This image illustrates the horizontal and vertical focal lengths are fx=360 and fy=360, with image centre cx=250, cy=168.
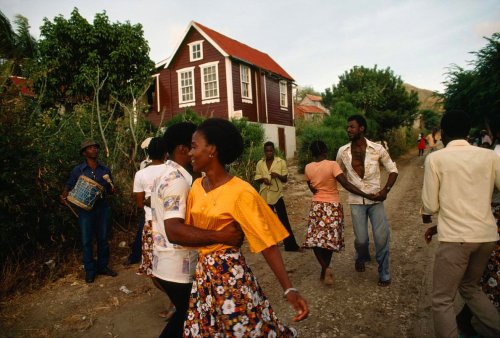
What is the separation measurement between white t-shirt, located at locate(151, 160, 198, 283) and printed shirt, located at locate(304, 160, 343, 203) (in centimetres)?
262

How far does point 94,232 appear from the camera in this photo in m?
5.50

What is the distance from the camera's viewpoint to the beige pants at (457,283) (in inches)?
104

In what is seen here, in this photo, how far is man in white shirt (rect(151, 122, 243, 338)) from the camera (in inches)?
77.3

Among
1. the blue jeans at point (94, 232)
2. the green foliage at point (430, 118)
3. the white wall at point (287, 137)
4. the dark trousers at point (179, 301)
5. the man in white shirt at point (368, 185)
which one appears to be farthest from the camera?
the green foliage at point (430, 118)

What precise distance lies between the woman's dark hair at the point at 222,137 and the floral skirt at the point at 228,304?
21.5 inches

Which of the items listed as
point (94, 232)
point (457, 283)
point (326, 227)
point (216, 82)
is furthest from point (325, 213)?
point (216, 82)

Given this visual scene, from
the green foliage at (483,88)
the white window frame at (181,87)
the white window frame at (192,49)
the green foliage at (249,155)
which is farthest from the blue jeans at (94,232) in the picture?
the white window frame at (192,49)

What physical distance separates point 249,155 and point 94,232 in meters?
6.40

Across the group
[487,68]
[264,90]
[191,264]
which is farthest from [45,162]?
[264,90]

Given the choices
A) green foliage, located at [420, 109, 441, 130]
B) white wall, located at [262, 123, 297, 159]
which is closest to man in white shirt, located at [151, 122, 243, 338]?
white wall, located at [262, 123, 297, 159]

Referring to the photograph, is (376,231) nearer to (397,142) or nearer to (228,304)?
(228,304)

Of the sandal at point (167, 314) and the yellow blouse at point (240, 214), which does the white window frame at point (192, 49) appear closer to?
the sandal at point (167, 314)

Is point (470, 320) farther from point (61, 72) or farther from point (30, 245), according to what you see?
point (61, 72)

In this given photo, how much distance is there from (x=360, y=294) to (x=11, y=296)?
14.9 feet
